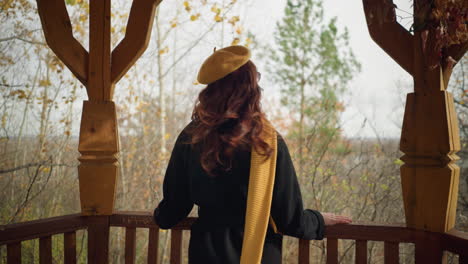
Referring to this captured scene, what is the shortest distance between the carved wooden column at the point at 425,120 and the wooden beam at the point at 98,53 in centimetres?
140

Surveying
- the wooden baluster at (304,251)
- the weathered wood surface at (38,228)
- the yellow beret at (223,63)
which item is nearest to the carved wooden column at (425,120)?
the wooden baluster at (304,251)

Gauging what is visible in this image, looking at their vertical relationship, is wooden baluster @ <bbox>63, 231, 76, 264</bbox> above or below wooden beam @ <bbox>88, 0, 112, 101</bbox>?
below

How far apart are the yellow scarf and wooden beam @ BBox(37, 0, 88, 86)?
1.23m

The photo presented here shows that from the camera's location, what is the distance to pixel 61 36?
6.27ft

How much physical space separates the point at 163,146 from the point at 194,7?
261 centimetres

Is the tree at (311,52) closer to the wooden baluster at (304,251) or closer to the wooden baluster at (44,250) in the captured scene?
the wooden baluster at (304,251)

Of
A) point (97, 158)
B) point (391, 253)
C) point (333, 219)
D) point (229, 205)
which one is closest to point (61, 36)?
point (97, 158)

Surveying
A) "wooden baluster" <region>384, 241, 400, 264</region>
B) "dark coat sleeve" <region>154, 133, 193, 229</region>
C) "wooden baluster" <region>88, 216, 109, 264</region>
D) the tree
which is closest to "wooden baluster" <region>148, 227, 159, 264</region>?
"wooden baluster" <region>88, 216, 109, 264</region>

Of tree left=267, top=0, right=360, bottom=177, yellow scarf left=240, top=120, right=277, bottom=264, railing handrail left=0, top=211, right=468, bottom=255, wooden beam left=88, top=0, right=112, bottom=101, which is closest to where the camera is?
yellow scarf left=240, top=120, right=277, bottom=264

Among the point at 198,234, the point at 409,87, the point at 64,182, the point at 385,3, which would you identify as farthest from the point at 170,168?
the point at 409,87

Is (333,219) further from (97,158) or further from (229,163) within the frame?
(97,158)

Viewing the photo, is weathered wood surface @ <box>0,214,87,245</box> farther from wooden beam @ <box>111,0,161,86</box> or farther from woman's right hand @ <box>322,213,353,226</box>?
woman's right hand @ <box>322,213,353,226</box>

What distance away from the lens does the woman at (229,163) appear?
4.10ft

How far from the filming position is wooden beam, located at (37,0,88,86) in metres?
1.89
